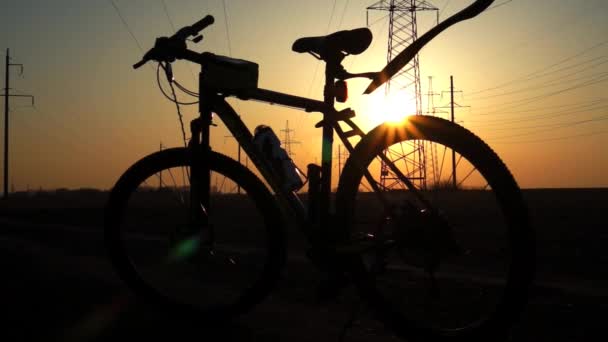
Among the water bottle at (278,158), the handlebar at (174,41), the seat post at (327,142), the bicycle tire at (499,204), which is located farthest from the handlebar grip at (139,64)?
the bicycle tire at (499,204)

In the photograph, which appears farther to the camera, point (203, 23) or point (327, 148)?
point (203, 23)

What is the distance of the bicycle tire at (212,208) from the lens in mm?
3430

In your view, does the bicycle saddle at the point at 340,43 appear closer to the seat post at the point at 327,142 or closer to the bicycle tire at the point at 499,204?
the seat post at the point at 327,142

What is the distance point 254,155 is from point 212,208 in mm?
550

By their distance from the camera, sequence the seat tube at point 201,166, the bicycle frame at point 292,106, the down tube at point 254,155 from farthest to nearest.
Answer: the seat tube at point 201,166, the down tube at point 254,155, the bicycle frame at point 292,106

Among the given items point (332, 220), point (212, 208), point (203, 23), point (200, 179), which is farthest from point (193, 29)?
point (332, 220)

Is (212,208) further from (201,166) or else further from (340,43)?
(340,43)

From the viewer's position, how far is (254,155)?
367cm

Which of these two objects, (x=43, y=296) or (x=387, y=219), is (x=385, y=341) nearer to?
(x=387, y=219)

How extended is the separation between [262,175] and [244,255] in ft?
1.66

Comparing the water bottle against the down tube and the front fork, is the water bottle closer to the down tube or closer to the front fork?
the down tube

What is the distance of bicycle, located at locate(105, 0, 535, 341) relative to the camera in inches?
107

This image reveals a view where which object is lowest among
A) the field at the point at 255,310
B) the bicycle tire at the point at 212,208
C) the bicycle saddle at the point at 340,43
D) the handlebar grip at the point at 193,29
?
the field at the point at 255,310

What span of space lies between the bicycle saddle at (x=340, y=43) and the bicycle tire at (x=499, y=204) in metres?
0.55
